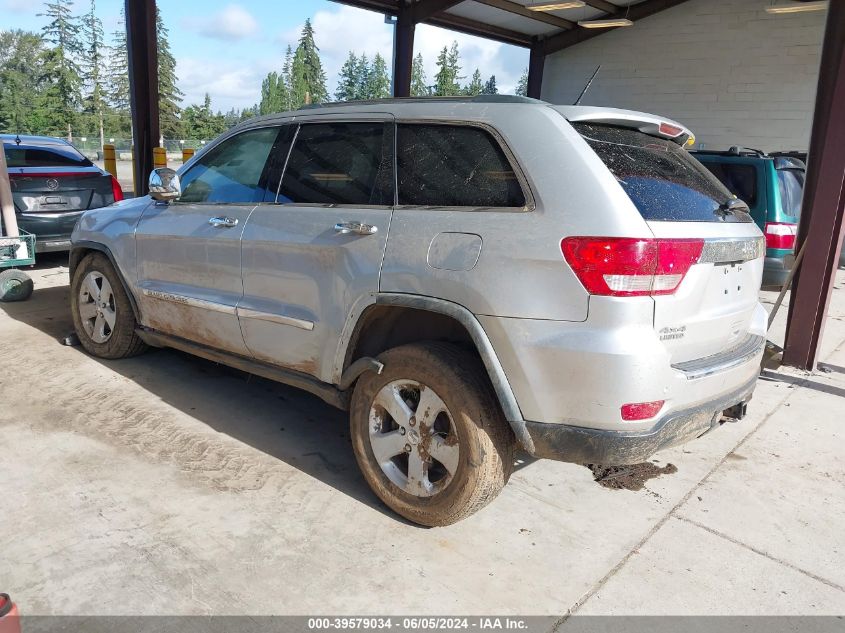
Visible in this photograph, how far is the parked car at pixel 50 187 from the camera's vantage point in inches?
296

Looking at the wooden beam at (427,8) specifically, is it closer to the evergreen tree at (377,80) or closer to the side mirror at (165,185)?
the side mirror at (165,185)

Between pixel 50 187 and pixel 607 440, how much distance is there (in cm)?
753

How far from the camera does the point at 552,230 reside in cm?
251

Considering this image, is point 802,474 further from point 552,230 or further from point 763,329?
point 552,230

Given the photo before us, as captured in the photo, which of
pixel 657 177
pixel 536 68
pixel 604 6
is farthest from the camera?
pixel 536 68

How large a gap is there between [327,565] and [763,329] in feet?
7.83

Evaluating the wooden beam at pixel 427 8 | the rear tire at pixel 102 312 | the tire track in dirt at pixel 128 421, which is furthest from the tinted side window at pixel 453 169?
the wooden beam at pixel 427 8

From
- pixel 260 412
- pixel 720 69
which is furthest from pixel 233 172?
pixel 720 69

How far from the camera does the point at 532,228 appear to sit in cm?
256

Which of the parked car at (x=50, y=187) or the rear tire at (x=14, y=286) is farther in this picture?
the parked car at (x=50, y=187)

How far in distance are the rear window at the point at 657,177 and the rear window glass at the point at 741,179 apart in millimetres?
4368

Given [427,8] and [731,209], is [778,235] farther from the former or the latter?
[427,8]

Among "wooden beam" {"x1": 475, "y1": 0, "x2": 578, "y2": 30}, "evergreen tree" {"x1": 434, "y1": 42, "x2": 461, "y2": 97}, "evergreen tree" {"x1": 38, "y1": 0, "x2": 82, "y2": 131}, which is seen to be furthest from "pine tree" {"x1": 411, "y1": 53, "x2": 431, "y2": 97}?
"wooden beam" {"x1": 475, "y1": 0, "x2": 578, "y2": 30}

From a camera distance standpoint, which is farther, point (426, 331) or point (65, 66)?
point (65, 66)
